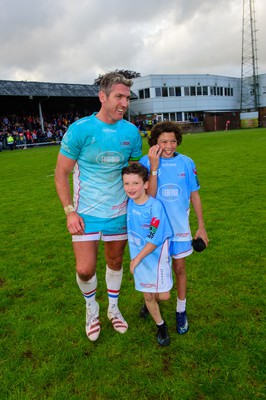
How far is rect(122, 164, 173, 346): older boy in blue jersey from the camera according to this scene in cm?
288

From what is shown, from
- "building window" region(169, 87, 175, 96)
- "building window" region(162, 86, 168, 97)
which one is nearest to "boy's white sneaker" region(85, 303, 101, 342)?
"building window" region(162, 86, 168, 97)

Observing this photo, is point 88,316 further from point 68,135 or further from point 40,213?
point 40,213

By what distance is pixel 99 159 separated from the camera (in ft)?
10.0

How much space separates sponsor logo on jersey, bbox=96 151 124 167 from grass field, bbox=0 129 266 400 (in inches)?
66.6

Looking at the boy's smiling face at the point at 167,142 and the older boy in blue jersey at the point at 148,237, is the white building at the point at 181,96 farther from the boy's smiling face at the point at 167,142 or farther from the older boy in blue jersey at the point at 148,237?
the older boy in blue jersey at the point at 148,237

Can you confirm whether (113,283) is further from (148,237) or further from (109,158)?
(109,158)

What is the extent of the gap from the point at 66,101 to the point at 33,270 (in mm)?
45125

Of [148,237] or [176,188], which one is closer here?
[148,237]

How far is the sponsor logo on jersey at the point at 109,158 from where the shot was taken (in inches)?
120

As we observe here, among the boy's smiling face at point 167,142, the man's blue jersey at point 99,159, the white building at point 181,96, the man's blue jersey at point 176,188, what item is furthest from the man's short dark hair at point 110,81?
the white building at point 181,96

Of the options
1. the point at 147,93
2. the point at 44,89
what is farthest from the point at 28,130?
the point at 147,93

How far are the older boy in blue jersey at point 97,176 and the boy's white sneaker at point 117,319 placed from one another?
0.04 m

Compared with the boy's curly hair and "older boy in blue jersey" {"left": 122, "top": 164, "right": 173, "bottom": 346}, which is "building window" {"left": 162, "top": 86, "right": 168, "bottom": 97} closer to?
the boy's curly hair

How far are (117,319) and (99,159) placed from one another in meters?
1.65
